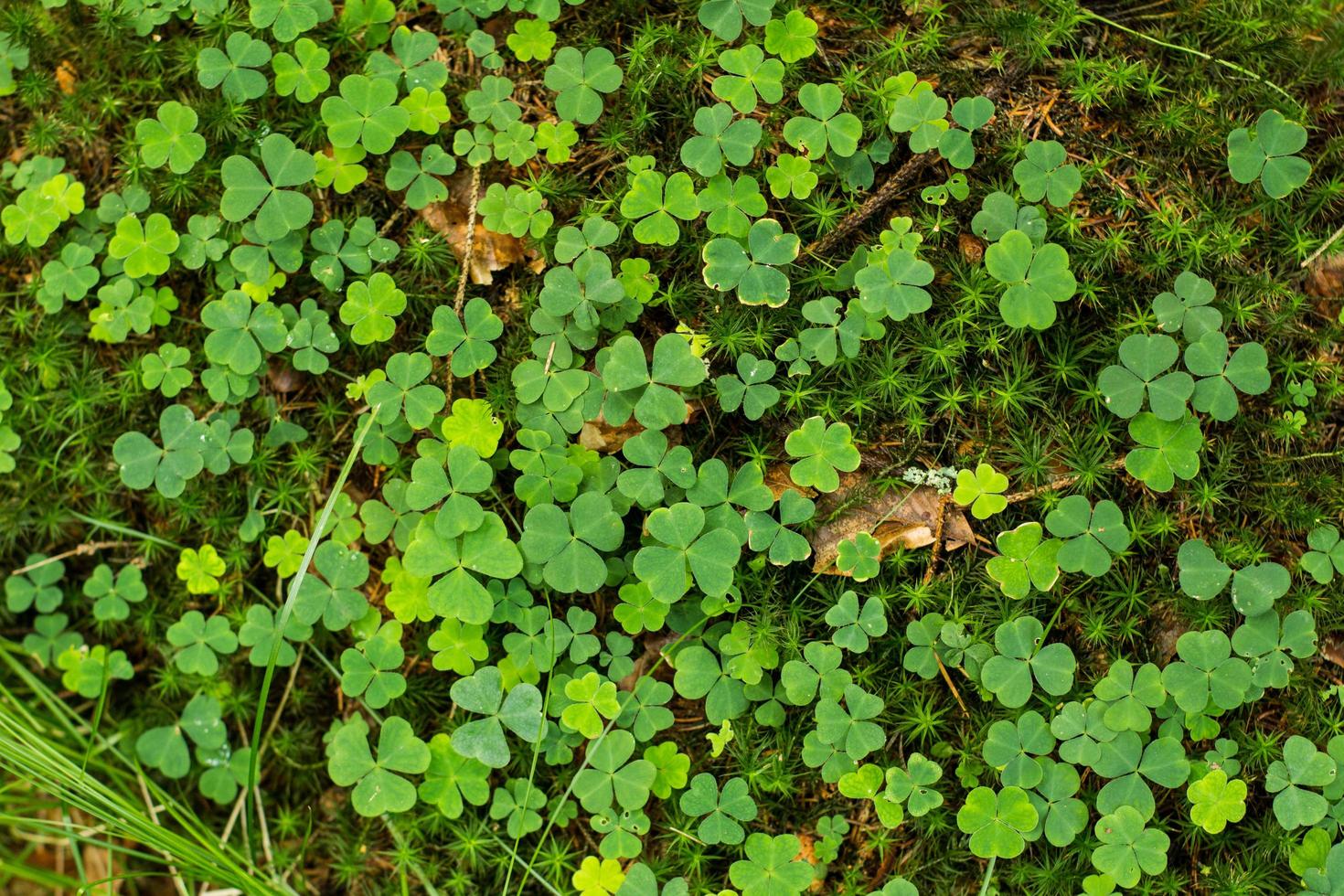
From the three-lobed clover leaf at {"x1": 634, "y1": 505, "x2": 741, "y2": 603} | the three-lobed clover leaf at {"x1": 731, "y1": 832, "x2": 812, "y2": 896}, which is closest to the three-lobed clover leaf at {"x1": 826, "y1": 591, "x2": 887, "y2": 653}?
the three-lobed clover leaf at {"x1": 634, "y1": 505, "x2": 741, "y2": 603}

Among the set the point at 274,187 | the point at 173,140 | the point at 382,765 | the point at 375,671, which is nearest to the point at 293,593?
the point at 375,671

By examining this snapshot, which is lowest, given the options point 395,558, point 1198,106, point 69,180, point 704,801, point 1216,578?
point 704,801

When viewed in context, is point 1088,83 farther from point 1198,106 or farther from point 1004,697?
point 1004,697

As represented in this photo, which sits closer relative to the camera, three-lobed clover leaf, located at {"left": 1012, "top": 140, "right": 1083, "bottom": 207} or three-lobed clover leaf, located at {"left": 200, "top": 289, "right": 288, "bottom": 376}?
three-lobed clover leaf, located at {"left": 1012, "top": 140, "right": 1083, "bottom": 207}

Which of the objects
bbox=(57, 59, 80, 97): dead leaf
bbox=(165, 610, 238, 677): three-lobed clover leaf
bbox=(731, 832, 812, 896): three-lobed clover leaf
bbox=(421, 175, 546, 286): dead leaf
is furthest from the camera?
bbox=(57, 59, 80, 97): dead leaf

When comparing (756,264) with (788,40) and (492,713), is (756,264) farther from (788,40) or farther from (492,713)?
(492,713)

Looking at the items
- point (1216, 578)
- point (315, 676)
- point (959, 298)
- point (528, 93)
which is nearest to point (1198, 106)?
point (959, 298)

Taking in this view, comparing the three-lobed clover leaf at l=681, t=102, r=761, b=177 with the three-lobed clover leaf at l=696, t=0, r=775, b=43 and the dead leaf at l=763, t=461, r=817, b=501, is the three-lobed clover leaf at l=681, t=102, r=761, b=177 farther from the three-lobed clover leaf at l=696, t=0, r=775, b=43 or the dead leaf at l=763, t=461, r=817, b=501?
the dead leaf at l=763, t=461, r=817, b=501

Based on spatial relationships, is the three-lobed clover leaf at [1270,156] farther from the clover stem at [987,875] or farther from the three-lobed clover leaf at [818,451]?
the clover stem at [987,875]
